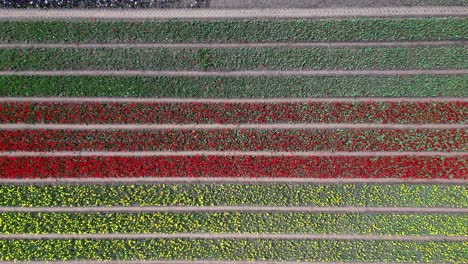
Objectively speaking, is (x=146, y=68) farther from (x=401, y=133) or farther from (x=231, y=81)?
(x=401, y=133)

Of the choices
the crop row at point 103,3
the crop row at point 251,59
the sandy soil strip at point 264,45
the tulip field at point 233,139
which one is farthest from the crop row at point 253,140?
the crop row at point 103,3

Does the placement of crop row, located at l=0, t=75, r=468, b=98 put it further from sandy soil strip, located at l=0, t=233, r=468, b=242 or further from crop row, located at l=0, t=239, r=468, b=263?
crop row, located at l=0, t=239, r=468, b=263

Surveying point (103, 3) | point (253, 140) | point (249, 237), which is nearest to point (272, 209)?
point (249, 237)

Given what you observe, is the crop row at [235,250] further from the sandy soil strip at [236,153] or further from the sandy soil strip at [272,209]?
the sandy soil strip at [236,153]

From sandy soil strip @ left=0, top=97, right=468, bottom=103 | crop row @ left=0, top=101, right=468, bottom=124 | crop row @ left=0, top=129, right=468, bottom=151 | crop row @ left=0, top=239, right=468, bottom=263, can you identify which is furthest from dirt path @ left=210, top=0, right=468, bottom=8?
crop row @ left=0, top=239, right=468, bottom=263

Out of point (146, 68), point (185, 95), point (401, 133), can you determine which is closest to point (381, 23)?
point (401, 133)

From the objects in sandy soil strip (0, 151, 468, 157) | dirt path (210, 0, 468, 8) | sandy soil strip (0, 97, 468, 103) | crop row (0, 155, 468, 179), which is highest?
dirt path (210, 0, 468, 8)
